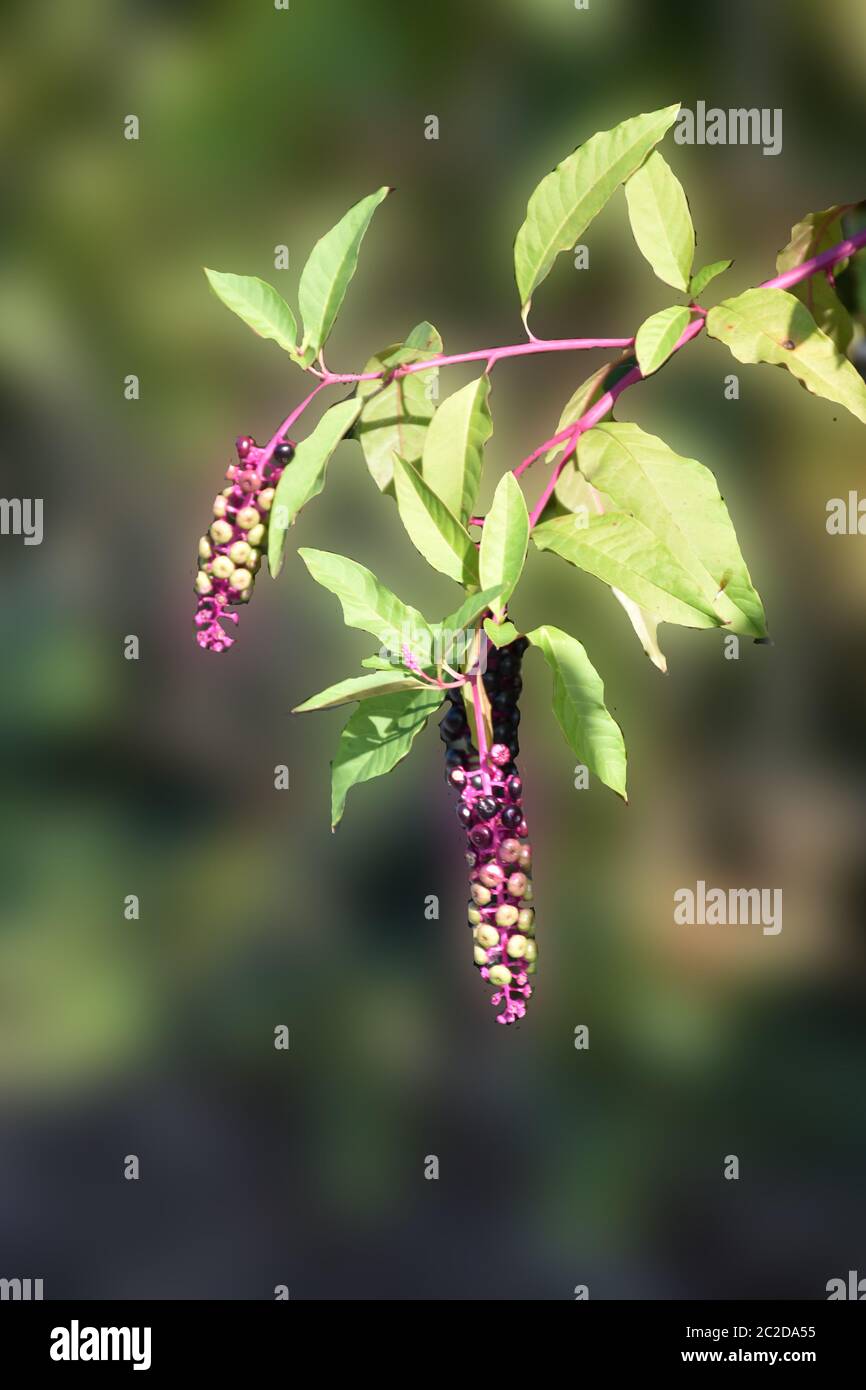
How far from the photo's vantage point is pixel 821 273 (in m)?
0.92

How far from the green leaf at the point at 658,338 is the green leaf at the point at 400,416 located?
18 cm

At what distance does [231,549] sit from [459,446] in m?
0.16

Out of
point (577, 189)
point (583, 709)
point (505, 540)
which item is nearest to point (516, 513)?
point (505, 540)

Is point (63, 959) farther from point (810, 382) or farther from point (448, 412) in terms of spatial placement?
point (810, 382)

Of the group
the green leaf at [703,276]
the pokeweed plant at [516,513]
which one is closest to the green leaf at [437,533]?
the pokeweed plant at [516,513]

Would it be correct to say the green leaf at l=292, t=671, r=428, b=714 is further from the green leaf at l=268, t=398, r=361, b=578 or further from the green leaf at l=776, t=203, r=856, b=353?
the green leaf at l=776, t=203, r=856, b=353

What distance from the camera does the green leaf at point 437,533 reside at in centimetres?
83

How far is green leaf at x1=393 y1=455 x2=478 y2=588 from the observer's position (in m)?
0.83

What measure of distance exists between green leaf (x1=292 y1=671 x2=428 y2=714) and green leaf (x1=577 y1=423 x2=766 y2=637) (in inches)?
5.4

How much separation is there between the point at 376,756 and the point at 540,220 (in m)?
0.35

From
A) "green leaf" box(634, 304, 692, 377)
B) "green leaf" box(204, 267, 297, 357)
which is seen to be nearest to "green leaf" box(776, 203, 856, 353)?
"green leaf" box(634, 304, 692, 377)

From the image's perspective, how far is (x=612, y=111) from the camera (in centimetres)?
137

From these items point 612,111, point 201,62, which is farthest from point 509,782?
point 201,62

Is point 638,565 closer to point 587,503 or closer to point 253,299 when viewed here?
point 587,503
